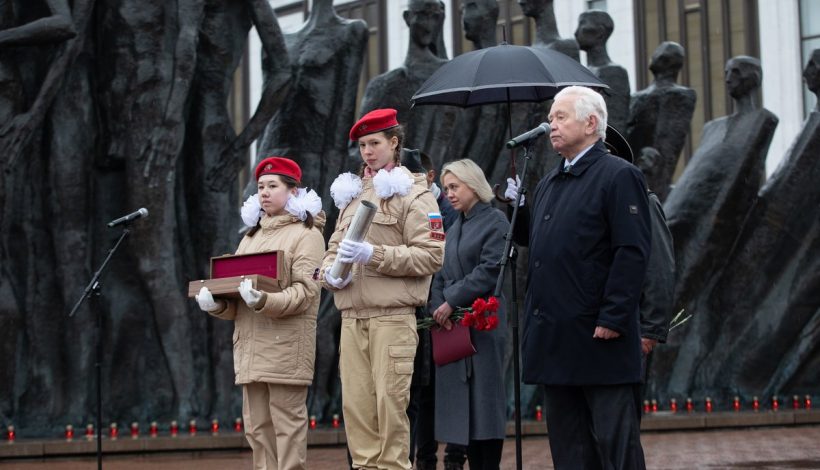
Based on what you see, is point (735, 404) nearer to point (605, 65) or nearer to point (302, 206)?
point (605, 65)

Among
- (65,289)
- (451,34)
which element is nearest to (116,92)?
(65,289)

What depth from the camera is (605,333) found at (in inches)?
214

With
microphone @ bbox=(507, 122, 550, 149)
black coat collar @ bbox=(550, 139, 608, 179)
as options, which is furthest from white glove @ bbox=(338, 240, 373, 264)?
black coat collar @ bbox=(550, 139, 608, 179)

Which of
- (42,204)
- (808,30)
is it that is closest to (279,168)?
(42,204)

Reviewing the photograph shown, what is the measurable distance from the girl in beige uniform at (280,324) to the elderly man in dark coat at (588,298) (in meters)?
1.47

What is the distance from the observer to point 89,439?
10.8 metres

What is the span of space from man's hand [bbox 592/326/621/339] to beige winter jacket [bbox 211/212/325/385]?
180cm

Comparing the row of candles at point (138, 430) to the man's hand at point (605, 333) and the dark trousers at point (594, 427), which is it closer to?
the dark trousers at point (594, 427)

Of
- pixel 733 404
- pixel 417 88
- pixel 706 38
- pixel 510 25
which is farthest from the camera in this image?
pixel 510 25

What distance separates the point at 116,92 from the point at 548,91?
469 centimetres

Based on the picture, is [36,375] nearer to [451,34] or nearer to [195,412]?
[195,412]

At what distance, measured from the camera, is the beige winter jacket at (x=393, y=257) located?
21.6ft

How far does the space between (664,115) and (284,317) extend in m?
8.60

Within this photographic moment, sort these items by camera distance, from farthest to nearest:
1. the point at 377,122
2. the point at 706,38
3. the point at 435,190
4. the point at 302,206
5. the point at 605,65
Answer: the point at 706,38, the point at 605,65, the point at 435,190, the point at 302,206, the point at 377,122
